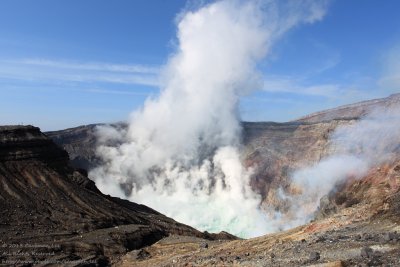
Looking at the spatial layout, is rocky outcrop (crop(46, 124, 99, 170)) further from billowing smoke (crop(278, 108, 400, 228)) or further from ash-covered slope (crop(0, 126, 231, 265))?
billowing smoke (crop(278, 108, 400, 228))

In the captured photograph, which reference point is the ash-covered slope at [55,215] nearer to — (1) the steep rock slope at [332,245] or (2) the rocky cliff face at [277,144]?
(1) the steep rock slope at [332,245]

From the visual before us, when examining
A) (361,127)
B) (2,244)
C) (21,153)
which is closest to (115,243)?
(2,244)

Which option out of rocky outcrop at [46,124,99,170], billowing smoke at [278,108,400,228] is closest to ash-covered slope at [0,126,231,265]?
billowing smoke at [278,108,400,228]

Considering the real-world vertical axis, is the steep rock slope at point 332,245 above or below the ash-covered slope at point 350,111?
below

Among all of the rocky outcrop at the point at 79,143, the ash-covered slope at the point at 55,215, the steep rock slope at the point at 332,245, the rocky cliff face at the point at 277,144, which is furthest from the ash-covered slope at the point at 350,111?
the steep rock slope at the point at 332,245

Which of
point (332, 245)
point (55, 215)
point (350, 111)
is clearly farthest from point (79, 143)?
point (332, 245)

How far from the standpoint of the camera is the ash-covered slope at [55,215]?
41.0 metres

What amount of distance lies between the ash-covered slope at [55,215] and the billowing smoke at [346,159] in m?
16.3

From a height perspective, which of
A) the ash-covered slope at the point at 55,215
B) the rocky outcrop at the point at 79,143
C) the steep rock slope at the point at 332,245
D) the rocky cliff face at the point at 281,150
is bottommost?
the steep rock slope at the point at 332,245

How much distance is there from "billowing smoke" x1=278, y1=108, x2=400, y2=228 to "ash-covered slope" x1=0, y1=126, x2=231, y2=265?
16.3 metres

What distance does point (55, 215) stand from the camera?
47844 millimetres

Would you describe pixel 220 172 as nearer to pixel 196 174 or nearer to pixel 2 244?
pixel 196 174

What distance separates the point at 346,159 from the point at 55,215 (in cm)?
3367

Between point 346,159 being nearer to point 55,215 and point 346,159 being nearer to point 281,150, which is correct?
point 281,150
